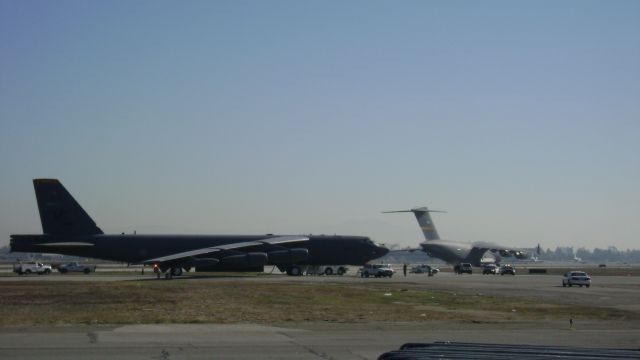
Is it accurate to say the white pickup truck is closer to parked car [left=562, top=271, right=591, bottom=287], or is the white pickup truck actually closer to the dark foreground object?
parked car [left=562, top=271, right=591, bottom=287]

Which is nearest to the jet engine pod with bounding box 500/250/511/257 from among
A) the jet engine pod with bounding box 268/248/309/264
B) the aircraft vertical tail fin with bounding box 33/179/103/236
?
the jet engine pod with bounding box 268/248/309/264

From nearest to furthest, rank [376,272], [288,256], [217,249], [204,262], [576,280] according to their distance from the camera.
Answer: [576,280], [204,262], [217,249], [288,256], [376,272]

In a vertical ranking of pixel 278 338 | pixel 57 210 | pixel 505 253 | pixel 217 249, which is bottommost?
pixel 278 338

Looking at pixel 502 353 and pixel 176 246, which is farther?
pixel 176 246

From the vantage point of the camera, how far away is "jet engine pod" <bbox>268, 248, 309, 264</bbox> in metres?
67.0

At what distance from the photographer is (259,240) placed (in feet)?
224

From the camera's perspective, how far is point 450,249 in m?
101

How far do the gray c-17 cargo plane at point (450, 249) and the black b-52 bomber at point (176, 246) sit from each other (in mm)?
31587

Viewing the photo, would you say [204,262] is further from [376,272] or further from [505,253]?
[505,253]

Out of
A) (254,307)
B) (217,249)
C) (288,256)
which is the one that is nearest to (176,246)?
(217,249)

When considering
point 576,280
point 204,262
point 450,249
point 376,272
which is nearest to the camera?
point 576,280

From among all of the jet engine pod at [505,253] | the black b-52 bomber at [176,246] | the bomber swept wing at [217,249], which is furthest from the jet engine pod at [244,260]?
the jet engine pod at [505,253]

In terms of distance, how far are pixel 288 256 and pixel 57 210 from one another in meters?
20.4

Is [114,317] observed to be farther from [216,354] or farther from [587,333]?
[587,333]
